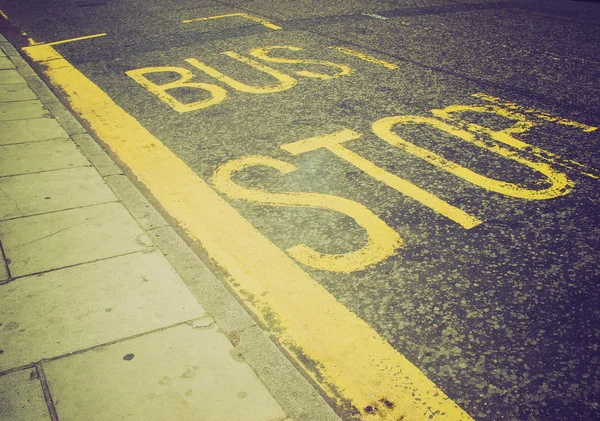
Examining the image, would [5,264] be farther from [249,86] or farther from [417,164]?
[249,86]

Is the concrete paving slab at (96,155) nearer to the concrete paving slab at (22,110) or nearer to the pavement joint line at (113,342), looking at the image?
the concrete paving slab at (22,110)

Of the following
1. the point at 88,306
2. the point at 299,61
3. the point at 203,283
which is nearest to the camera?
the point at 88,306

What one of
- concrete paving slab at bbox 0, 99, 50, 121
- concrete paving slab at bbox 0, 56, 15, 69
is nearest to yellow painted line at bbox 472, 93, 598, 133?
concrete paving slab at bbox 0, 99, 50, 121

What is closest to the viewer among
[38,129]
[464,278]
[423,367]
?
[423,367]

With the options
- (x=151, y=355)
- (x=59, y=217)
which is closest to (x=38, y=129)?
(x=59, y=217)

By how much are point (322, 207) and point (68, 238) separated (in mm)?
1579

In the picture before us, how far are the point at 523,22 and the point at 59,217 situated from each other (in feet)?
26.3

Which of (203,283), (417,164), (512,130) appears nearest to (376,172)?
(417,164)

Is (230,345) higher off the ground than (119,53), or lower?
lower

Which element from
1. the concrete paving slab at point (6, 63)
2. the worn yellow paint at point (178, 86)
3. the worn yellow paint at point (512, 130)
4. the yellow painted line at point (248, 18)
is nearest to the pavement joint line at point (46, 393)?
the worn yellow paint at point (178, 86)

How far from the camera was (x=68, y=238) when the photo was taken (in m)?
3.15

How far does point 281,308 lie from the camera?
8.84ft

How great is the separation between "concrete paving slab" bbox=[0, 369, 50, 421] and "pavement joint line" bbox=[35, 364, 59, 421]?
1cm

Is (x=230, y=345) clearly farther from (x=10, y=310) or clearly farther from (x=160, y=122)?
(x=160, y=122)
